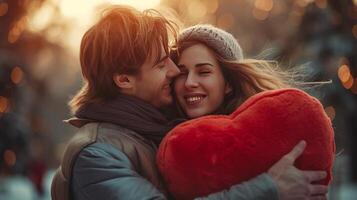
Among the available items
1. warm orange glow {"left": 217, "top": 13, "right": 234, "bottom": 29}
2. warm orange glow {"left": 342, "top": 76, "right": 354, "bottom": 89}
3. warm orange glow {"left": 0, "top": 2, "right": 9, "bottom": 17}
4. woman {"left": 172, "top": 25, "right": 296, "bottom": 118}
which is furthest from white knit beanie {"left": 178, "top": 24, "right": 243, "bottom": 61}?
warm orange glow {"left": 217, "top": 13, "right": 234, "bottom": 29}

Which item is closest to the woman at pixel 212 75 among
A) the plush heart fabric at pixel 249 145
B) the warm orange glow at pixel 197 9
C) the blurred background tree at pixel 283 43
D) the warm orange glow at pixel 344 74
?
the plush heart fabric at pixel 249 145

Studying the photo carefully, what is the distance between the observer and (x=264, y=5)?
22.9m

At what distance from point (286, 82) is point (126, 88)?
36.5 inches

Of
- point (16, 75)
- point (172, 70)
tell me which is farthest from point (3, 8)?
point (172, 70)

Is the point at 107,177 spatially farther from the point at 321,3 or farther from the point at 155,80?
the point at 321,3

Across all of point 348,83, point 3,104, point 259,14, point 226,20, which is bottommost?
point 3,104

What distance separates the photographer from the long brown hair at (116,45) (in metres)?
2.91

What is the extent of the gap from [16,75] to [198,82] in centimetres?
1365

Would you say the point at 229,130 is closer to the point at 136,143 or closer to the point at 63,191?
the point at 136,143

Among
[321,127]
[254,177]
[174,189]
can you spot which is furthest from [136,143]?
[321,127]

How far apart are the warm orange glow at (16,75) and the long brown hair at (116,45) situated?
1334cm

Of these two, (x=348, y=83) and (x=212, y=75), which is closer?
(x=212, y=75)

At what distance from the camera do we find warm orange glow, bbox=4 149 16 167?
1558cm

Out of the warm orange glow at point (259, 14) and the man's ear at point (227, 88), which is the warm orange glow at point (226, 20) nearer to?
the warm orange glow at point (259, 14)
